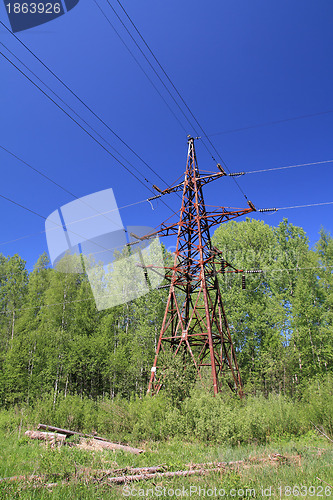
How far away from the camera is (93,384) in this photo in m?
21.0

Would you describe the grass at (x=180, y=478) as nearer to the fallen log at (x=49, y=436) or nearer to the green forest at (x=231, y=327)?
the fallen log at (x=49, y=436)

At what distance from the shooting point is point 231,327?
1894 centimetres

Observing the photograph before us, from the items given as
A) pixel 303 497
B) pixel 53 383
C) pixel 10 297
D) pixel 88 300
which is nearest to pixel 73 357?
pixel 53 383

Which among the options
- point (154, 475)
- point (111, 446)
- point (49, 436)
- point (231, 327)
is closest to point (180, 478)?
point (154, 475)

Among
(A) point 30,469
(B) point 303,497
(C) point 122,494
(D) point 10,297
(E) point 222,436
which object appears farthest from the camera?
(D) point 10,297

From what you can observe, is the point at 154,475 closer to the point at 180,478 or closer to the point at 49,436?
the point at 180,478

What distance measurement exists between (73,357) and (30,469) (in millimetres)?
13762

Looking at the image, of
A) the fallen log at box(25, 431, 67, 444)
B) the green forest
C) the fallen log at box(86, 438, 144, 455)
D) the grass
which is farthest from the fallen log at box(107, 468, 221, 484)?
the green forest

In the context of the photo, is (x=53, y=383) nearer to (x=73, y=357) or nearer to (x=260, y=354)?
(x=73, y=357)

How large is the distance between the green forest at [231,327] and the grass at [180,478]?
11.4 m

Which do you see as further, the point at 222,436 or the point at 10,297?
the point at 10,297

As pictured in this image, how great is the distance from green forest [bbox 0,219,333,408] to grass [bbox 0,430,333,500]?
11.4m

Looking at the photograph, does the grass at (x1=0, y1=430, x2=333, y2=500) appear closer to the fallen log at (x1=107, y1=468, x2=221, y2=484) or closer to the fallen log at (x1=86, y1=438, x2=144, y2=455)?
the fallen log at (x1=107, y1=468, x2=221, y2=484)

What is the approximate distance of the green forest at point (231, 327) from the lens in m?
17.2
